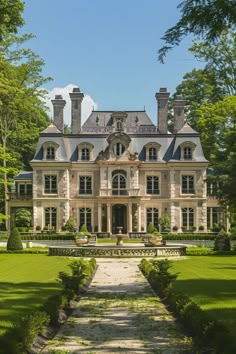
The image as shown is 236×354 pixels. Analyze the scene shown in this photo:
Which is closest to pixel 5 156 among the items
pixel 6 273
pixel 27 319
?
pixel 6 273

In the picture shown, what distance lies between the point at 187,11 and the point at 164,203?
3639 centimetres

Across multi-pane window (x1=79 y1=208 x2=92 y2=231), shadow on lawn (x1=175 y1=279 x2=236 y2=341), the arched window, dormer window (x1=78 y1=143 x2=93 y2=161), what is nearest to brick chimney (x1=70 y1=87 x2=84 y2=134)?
dormer window (x1=78 y1=143 x2=93 y2=161)

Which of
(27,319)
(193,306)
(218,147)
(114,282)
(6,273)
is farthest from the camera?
(218,147)

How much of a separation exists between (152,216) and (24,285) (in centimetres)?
3202

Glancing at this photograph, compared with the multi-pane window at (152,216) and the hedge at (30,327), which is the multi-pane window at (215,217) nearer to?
the multi-pane window at (152,216)

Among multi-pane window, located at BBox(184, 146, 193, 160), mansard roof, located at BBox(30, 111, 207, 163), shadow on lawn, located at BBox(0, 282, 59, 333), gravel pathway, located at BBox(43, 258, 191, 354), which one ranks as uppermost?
mansard roof, located at BBox(30, 111, 207, 163)

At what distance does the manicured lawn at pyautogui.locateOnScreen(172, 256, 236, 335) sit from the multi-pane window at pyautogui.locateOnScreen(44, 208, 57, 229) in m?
24.1

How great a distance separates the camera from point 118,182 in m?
45.3

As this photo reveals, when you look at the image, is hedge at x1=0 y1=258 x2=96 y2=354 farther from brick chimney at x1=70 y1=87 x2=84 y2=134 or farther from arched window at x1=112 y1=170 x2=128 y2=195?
brick chimney at x1=70 y1=87 x2=84 y2=134

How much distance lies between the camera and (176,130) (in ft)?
159

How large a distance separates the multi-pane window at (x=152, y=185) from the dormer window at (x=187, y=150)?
2.83 metres

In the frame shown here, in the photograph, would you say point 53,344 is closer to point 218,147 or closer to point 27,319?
point 27,319

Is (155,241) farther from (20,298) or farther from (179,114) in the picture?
(179,114)

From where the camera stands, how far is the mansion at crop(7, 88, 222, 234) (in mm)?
44719
